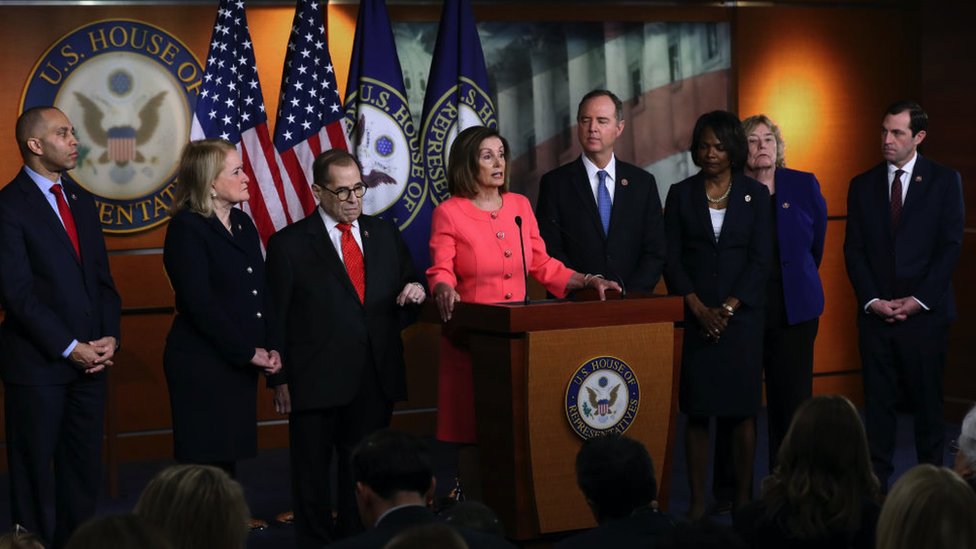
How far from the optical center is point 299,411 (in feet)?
16.2

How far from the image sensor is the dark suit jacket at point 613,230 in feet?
17.5

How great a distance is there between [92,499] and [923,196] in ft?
12.2

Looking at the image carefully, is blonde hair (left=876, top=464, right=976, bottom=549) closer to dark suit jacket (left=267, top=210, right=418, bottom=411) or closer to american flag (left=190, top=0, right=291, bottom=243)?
dark suit jacket (left=267, top=210, right=418, bottom=411)

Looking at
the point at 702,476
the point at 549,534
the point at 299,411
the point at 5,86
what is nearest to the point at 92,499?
the point at 299,411

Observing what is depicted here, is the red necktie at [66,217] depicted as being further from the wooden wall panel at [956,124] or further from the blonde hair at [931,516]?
the wooden wall panel at [956,124]

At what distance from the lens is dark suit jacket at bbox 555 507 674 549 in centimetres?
279

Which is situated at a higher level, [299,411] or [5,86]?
[5,86]

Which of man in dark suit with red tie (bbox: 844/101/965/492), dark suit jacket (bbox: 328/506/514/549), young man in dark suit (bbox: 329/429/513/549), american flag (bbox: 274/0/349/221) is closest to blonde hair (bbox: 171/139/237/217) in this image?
american flag (bbox: 274/0/349/221)

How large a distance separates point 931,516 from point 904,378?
3.76 m

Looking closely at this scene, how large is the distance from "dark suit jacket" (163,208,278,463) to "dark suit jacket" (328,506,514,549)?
2.00m

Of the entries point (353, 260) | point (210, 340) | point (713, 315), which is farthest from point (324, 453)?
point (713, 315)

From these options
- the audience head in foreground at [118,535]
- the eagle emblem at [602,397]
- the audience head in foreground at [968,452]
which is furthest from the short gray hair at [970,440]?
the audience head in foreground at [118,535]

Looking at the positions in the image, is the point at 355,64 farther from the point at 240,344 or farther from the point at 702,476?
the point at 702,476

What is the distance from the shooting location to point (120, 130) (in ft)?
23.1
